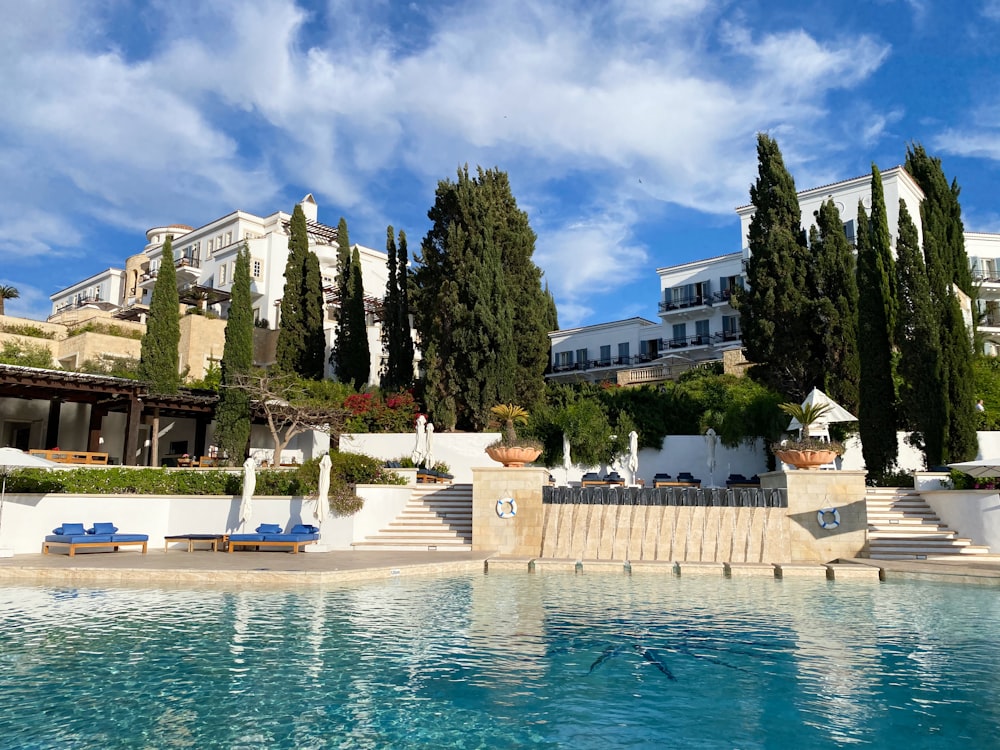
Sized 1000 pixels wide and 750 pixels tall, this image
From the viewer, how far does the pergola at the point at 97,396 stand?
25.3 metres

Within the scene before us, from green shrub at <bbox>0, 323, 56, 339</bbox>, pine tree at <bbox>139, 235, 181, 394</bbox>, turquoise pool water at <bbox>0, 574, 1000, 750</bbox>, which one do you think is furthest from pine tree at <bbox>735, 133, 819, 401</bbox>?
green shrub at <bbox>0, 323, 56, 339</bbox>

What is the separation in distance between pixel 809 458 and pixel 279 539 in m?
13.5

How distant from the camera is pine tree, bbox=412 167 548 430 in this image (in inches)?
1225

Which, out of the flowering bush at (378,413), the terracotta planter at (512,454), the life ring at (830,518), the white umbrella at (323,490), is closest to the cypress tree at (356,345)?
the flowering bush at (378,413)

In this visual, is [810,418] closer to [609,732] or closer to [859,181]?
[609,732]

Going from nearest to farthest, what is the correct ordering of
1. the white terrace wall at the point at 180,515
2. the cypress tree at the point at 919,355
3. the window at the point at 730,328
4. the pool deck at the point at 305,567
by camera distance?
the pool deck at the point at 305,567, the white terrace wall at the point at 180,515, the cypress tree at the point at 919,355, the window at the point at 730,328

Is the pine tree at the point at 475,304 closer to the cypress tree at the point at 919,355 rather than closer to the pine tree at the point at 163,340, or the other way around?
the pine tree at the point at 163,340

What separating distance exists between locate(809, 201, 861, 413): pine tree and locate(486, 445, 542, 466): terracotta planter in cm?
1369

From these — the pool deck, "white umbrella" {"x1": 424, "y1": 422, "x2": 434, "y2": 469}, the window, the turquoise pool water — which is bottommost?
the turquoise pool water

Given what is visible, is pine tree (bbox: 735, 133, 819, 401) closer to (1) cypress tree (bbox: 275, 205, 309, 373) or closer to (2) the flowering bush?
(2) the flowering bush

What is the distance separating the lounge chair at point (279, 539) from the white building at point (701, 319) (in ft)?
89.3

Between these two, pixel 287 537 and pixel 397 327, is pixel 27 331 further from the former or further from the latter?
pixel 287 537

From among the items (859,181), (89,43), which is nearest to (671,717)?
(89,43)

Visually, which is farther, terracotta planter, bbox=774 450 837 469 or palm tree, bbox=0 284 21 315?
palm tree, bbox=0 284 21 315
